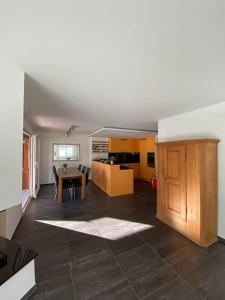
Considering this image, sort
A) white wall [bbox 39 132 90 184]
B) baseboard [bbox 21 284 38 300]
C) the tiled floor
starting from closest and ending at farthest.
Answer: baseboard [bbox 21 284 38 300] < the tiled floor < white wall [bbox 39 132 90 184]

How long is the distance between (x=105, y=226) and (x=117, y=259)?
0.90 m

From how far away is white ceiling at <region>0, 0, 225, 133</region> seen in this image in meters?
0.83

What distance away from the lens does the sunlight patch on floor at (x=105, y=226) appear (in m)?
2.62

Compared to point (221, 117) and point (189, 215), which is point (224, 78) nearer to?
point (221, 117)

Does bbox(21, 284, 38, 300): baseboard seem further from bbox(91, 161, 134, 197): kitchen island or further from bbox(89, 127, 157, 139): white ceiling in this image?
bbox(89, 127, 157, 139): white ceiling

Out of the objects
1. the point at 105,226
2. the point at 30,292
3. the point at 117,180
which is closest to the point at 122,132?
the point at 117,180

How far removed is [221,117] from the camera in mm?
2434

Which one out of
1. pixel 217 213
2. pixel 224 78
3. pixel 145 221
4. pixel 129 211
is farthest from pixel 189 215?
pixel 224 78

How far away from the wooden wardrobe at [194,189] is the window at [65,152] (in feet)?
17.3

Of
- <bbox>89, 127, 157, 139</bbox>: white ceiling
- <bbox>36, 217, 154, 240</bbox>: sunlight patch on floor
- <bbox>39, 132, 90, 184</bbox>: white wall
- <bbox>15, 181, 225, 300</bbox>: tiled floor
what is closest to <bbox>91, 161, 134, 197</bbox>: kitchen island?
<bbox>89, 127, 157, 139</bbox>: white ceiling

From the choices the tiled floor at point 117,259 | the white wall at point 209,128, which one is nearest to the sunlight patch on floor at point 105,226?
the tiled floor at point 117,259

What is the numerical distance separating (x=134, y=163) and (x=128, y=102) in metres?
5.56

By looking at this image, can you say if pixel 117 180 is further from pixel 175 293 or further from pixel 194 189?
pixel 175 293

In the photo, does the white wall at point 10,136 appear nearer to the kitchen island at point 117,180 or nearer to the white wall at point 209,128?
the white wall at point 209,128
